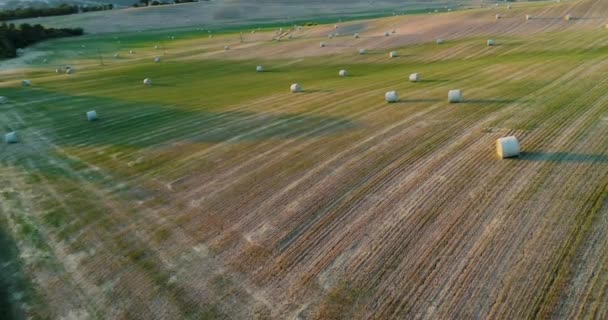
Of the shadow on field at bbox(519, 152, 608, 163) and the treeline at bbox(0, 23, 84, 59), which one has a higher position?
the treeline at bbox(0, 23, 84, 59)

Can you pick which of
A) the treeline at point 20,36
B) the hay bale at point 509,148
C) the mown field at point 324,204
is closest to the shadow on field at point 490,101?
the mown field at point 324,204

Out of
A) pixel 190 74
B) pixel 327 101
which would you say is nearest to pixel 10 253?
pixel 327 101

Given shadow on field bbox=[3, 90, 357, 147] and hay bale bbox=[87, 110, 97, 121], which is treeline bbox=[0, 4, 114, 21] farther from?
hay bale bbox=[87, 110, 97, 121]

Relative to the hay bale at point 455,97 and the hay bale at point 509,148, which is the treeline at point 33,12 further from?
the hay bale at point 509,148

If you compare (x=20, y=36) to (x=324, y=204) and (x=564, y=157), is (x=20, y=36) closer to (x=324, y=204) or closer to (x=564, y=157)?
(x=324, y=204)

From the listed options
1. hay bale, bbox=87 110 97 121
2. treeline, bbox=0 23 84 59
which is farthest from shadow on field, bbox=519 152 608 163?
treeline, bbox=0 23 84 59

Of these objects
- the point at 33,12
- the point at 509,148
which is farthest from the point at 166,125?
the point at 33,12

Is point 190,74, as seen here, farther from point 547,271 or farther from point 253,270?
point 547,271
